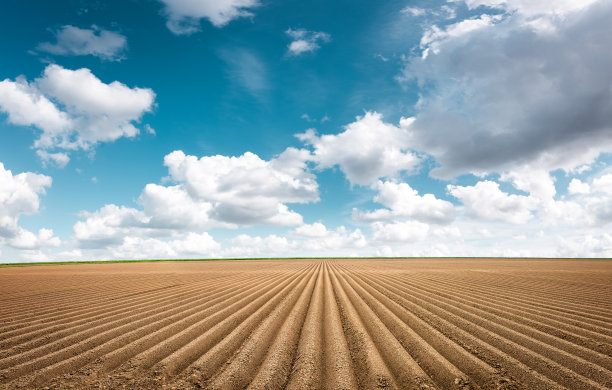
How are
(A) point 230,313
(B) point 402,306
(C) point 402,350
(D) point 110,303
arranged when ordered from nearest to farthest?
(C) point 402,350 < (A) point 230,313 < (B) point 402,306 < (D) point 110,303

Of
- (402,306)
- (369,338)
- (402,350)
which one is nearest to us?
(402,350)

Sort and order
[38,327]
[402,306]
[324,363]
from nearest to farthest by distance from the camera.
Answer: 1. [324,363]
2. [38,327]
3. [402,306]

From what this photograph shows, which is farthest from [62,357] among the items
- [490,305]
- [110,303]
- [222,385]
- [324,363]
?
[490,305]

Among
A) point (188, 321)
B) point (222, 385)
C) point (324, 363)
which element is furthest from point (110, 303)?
point (324, 363)

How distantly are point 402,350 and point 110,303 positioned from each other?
8804mm

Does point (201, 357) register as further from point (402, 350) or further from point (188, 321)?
point (402, 350)

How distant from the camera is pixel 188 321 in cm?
646

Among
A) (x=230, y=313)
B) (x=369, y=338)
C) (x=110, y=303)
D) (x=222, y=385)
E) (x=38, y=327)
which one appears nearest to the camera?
(x=222, y=385)

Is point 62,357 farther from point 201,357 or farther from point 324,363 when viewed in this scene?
point 324,363

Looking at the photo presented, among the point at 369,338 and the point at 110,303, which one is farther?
the point at 110,303

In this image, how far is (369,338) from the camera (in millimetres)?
5176

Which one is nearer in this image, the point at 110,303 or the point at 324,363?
the point at 324,363

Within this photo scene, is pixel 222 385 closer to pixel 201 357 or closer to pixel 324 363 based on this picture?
pixel 201 357

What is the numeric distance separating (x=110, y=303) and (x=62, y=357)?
16.3 feet
